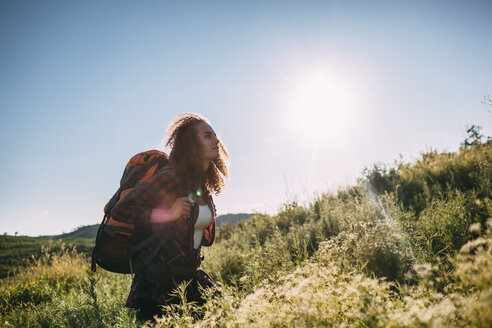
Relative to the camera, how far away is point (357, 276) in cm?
108

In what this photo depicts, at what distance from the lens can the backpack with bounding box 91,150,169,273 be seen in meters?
2.17

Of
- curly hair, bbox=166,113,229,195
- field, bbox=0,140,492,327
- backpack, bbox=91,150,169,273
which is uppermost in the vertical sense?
curly hair, bbox=166,113,229,195

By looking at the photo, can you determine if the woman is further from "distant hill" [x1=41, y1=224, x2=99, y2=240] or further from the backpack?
"distant hill" [x1=41, y1=224, x2=99, y2=240]

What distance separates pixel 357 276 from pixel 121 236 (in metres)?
2.07

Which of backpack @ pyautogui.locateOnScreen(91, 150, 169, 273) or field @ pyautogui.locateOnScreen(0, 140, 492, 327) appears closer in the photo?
field @ pyautogui.locateOnScreen(0, 140, 492, 327)

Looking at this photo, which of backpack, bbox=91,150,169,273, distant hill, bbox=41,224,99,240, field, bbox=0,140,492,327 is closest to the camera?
field, bbox=0,140,492,327

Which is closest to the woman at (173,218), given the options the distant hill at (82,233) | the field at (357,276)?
the field at (357,276)

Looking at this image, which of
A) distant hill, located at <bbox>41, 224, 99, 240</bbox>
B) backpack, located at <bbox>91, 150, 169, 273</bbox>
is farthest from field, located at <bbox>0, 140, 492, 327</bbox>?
distant hill, located at <bbox>41, 224, 99, 240</bbox>

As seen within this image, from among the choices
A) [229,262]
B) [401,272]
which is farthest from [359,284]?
[229,262]

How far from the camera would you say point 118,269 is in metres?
2.29

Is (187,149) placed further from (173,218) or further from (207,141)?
(173,218)

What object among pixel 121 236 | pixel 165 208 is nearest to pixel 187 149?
pixel 165 208

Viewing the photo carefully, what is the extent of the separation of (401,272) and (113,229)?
2691 mm

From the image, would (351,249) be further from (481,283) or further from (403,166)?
(403,166)
